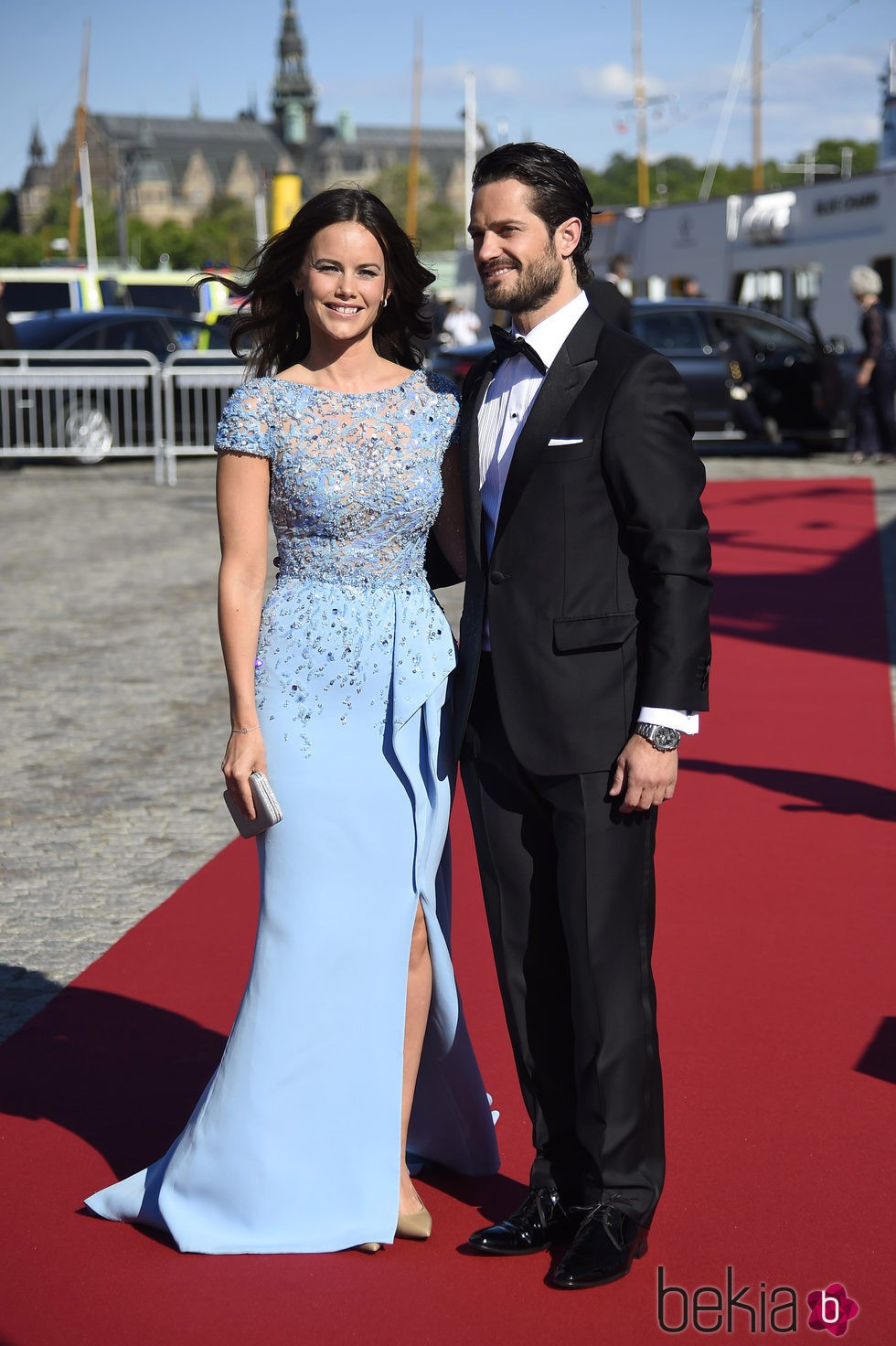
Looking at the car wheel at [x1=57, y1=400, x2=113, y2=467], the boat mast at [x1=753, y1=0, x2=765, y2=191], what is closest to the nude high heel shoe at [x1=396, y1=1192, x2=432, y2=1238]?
the car wheel at [x1=57, y1=400, x2=113, y2=467]

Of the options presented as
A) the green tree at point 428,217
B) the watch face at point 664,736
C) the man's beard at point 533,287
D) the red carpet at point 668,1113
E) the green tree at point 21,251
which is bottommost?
the red carpet at point 668,1113

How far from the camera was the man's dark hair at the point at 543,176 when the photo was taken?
2943 millimetres

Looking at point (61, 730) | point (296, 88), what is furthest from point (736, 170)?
point (61, 730)

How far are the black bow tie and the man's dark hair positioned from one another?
21 centimetres

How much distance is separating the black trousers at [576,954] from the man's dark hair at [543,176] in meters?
0.85

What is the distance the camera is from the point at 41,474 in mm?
19109

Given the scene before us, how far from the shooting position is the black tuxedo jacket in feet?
9.52

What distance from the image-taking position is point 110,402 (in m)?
18.5

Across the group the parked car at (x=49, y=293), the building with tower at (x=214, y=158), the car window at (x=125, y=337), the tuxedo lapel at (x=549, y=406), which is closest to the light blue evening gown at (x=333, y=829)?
the tuxedo lapel at (x=549, y=406)

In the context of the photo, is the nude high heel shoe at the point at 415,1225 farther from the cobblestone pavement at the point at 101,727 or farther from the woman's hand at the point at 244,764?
the cobblestone pavement at the point at 101,727

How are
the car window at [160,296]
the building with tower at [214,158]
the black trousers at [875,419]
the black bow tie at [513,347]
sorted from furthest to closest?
the building with tower at [214,158] → the car window at [160,296] → the black trousers at [875,419] → the black bow tie at [513,347]

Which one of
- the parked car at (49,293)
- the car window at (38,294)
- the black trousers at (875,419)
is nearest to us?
the black trousers at (875,419)

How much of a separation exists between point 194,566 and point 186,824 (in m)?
6.62

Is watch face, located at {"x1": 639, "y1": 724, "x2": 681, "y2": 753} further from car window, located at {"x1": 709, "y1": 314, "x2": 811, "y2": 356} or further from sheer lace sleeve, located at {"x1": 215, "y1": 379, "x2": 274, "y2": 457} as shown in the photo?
car window, located at {"x1": 709, "y1": 314, "x2": 811, "y2": 356}
